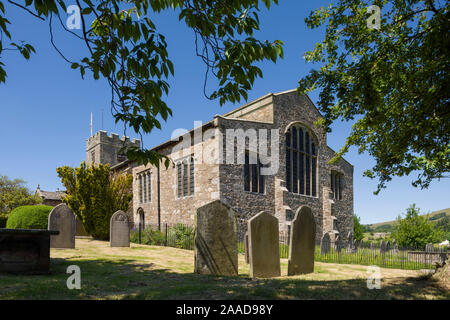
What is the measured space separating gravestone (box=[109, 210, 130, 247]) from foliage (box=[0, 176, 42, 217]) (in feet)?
69.9

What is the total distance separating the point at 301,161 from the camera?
77.0ft

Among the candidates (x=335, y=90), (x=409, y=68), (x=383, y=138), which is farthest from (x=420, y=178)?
(x=335, y=90)

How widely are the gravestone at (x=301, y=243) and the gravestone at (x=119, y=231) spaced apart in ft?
29.6

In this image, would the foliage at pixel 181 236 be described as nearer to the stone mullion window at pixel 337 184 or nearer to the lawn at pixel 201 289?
the lawn at pixel 201 289

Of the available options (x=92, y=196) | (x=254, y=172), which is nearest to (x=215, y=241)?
(x=254, y=172)

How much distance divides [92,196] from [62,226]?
741cm

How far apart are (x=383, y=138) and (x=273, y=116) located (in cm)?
1133

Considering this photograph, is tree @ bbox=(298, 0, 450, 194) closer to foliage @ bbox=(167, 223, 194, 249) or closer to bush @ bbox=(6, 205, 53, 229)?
foliage @ bbox=(167, 223, 194, 249)

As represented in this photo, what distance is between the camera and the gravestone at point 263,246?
798 centimetres

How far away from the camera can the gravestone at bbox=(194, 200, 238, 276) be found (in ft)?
25.9

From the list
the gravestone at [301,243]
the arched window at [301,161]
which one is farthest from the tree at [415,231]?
the gravestone at [301,243]

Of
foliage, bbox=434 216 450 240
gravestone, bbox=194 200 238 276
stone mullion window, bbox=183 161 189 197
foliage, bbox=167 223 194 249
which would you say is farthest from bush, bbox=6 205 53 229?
foliage, bbox=434 216 450 240

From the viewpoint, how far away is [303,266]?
8.73 meters
